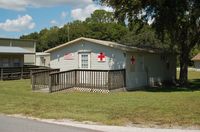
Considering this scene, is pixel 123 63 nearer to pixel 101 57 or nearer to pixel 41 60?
pixel 101 57

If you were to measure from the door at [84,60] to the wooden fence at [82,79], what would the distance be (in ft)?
6.64

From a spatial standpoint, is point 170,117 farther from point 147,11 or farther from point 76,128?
point 147,11

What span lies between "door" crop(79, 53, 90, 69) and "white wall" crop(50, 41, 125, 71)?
10.8 inches

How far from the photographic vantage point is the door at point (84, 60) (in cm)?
2757

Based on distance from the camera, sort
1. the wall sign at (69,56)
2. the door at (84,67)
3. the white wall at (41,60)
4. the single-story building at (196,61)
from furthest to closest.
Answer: the single-story building at (196,61), the white wall at (41,60), the wall sign at (69,56), the door at (84,67)

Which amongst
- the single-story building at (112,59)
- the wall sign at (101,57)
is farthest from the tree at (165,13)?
the wall sign at (101,57)

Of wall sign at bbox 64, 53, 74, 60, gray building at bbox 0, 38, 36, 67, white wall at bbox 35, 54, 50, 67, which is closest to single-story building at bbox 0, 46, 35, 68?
gray building at bbox 0, 38, 36, 67

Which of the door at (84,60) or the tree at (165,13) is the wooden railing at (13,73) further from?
the tree at (165,13)

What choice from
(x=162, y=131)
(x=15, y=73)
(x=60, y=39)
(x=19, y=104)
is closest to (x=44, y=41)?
(x=60, y=39)

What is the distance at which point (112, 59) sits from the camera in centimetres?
2641

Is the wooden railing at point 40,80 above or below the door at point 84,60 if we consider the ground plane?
below

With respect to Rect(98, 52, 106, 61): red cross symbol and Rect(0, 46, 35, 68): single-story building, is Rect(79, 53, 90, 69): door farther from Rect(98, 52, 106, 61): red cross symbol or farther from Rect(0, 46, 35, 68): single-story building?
Rect(0, 46, 35, 68): single-story building

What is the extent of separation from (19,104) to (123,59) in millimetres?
10707

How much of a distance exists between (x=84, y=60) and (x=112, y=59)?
2334 millimetres
